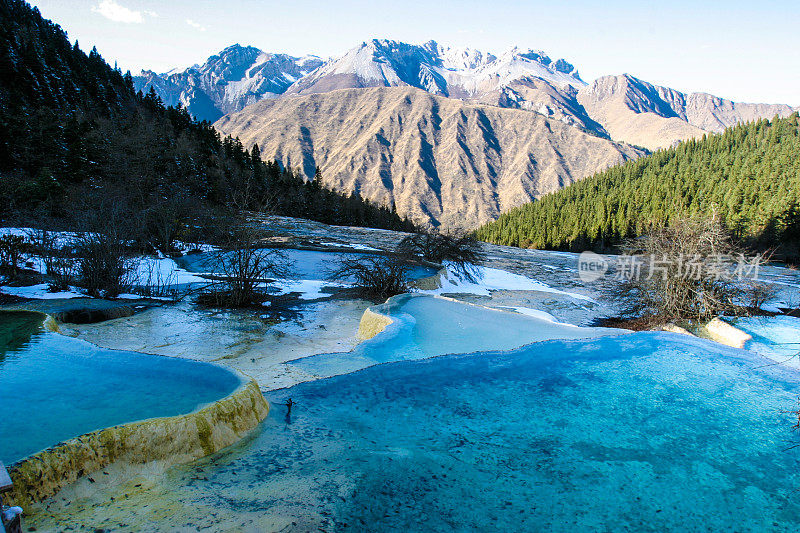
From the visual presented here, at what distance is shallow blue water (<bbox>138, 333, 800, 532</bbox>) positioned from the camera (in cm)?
410

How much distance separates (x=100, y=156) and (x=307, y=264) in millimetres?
21533

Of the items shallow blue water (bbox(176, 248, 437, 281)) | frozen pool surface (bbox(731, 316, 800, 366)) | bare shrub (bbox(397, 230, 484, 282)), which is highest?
bare shrub (bbox(397, 230, 484, 282))

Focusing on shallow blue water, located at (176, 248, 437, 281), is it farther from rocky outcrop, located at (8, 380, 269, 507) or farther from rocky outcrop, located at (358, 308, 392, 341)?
rocky outcrop, located at (8, 380, 269, 507)

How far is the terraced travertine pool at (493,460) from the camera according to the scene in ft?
13.0

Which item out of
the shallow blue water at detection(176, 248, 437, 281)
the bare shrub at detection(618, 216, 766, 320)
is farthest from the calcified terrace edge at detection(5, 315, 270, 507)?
the bare shrub at detection(618, 216, 766, 320)

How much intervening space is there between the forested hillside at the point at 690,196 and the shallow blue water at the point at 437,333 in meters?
39.1

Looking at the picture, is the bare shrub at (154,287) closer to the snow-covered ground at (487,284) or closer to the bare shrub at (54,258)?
the bare shrub at (54,258)

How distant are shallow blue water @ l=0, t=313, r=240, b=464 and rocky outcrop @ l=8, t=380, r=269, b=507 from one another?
21 centimetres

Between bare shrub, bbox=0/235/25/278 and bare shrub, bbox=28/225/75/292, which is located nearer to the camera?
bare shrub, bbox=0/235/25/278

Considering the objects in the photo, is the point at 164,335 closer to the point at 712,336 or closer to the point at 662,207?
the point at 712,336

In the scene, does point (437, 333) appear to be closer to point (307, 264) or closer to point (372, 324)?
point (372, 324)

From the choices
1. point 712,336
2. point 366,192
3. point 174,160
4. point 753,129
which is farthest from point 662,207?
point 366,192

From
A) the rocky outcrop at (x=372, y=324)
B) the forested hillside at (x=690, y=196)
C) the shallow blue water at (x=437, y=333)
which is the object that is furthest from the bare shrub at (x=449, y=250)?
the forested hillside at (x=690, y=196)

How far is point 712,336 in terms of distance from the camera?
1354 centimetres
